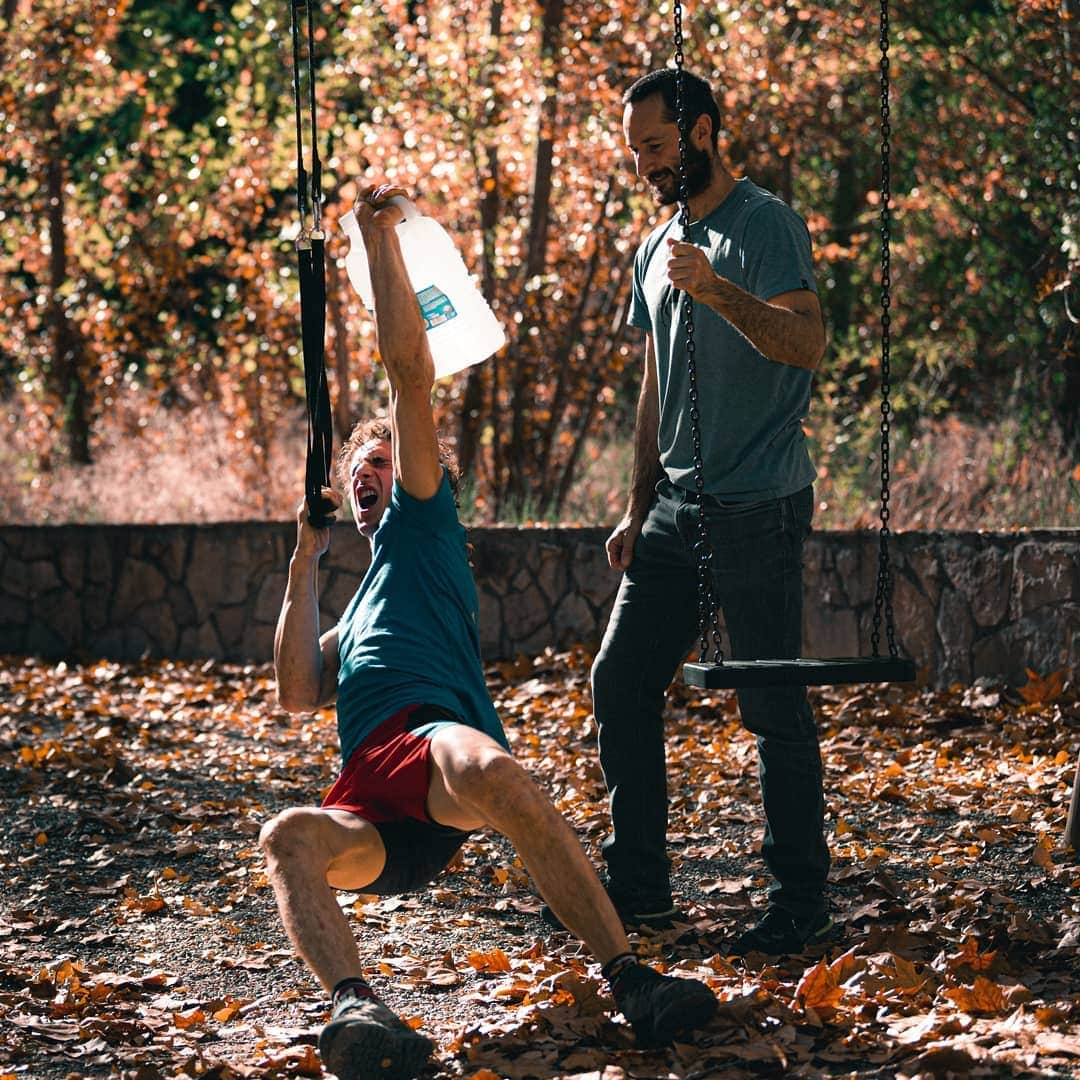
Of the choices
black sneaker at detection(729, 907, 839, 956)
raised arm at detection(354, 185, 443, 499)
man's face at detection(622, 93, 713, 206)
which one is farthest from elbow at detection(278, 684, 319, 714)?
man's face at detection(622, 93, 713, 206)

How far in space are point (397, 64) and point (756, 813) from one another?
24.9 feet

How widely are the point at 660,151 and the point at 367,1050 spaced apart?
2.42 m

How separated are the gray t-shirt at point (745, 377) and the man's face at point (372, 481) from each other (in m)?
0.83

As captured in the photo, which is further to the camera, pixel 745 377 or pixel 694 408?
pixel 745 377

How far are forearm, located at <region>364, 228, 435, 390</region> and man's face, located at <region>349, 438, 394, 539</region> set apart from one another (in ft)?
1.02

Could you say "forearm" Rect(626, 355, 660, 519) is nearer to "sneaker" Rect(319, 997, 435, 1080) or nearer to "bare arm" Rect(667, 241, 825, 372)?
"bare arm" Rect(667, 241, 825, 372)

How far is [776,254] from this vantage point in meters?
4.20

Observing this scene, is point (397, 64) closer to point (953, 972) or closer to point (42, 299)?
point (42, 299)

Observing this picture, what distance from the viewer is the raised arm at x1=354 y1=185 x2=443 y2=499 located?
3.70 m

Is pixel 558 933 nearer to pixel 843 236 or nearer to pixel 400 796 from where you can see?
pixel 400 796

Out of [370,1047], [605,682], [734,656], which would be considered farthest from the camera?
[605,682]

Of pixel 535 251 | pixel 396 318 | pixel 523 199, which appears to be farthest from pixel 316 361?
pixel 523 199

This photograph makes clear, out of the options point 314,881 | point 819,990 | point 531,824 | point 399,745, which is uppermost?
point 399,745

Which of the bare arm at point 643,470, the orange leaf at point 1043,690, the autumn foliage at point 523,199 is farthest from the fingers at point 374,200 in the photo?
the autumn foliage at point 523,199
